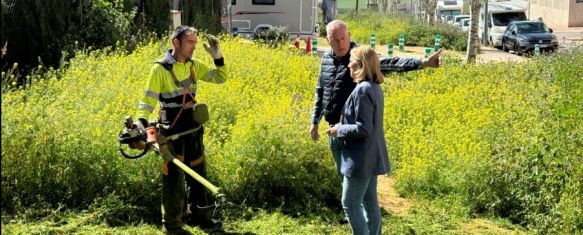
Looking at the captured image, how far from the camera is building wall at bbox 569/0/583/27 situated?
46.8 meters

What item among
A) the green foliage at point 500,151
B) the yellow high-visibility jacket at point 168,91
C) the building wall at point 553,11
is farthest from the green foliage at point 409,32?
the yellow high-visibility jacket at point 168,91

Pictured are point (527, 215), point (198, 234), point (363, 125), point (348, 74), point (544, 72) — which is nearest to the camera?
point (363, 125)

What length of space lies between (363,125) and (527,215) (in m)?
2.51

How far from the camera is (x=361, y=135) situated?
16.4ft

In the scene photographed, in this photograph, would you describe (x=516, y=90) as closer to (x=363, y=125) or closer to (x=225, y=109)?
(x=225, y=109)

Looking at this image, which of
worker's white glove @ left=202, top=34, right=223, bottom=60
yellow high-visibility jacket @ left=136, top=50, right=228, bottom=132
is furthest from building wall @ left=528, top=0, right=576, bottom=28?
yellow high-visibility jacket @ left=136, top=50, right=228, bottom=132

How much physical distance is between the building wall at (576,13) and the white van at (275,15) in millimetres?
24865

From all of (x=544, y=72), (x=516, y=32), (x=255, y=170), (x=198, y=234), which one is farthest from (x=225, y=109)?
(x=516, y=32)

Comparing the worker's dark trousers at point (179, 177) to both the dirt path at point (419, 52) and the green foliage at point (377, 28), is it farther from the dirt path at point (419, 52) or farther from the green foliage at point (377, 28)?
the green foliage at point (377, 28)

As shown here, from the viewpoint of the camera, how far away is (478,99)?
1150 centimetres

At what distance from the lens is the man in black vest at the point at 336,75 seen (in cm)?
562

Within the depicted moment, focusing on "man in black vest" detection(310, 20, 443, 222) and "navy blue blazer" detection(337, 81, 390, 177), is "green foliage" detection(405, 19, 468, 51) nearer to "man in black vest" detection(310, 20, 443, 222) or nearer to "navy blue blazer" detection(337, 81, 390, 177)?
"man in black vest" detection(310, 20, 443, 222)

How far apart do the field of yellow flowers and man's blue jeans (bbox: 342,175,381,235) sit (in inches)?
53.7

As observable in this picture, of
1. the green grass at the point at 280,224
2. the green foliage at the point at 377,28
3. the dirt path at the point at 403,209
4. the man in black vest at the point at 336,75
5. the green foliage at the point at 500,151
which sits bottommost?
the dirt path at the point at 403,209
